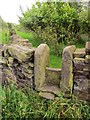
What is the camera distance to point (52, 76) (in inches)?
152

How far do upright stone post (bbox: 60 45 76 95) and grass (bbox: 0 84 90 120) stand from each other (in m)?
0.12

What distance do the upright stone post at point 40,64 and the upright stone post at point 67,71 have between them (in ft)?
1.08

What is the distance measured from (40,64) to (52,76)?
0.31 m

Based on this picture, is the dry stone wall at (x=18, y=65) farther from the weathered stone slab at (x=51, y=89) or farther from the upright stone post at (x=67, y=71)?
the upright stone post at (x=67, y=71)

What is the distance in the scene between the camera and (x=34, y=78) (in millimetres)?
3822

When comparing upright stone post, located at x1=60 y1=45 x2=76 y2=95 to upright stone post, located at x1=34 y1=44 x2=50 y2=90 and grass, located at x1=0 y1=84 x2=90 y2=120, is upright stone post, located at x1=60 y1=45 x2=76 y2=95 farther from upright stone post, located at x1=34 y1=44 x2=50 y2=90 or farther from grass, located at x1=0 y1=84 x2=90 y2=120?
upright stone post, located at x1=34 y1=44 x2=50 y2=90

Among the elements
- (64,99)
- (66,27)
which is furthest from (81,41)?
(64,99)

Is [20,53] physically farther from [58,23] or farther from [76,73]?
[58,23]

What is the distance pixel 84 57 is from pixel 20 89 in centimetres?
115

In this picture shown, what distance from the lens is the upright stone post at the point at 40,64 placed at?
3680 millimetres

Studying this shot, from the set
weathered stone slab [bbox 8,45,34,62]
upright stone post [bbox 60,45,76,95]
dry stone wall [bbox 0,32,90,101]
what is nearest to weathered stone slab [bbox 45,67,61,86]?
dry stone wall [bbox 0,32,90,101]

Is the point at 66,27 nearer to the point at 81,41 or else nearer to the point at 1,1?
the point at 81,41

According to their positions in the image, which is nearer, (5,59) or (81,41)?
(5,59)

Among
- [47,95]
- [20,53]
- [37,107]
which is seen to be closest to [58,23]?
[20,53]
